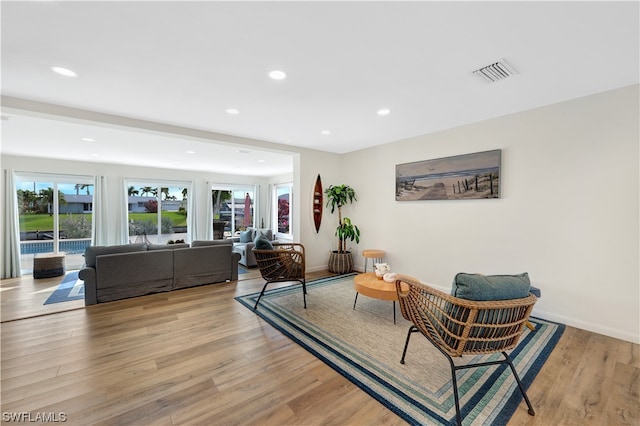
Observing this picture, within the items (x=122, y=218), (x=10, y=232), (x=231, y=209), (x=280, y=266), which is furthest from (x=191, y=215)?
(x=280, y=266)

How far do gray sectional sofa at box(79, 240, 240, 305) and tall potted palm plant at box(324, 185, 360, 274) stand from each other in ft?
5.97

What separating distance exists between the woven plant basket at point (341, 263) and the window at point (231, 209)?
4657mm

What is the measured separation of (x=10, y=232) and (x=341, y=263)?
6614 millimetres

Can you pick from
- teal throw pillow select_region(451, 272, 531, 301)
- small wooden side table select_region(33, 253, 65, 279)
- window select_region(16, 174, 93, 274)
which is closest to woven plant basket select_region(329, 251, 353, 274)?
teal throw pillow select_region(451, 272, 531, 301)

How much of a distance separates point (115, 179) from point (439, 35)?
7.60 metres

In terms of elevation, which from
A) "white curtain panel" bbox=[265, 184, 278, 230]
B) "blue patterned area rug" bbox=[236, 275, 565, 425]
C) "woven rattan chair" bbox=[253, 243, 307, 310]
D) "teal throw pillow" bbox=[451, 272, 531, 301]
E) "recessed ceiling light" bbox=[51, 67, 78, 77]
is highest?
"recessed ceiling light" bbox=[51, 67, 78, 77]

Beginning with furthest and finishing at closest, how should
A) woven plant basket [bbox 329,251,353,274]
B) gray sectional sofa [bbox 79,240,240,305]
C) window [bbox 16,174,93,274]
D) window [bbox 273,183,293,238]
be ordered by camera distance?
window [bbox 273,183,293,238]
window [bbox 16,174,93,274]
woven plant basket [bbox 329,251,353,274]
gray sectional sofa [bbox 79,240,240,305]

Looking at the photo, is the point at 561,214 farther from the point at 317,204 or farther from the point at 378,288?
the point at 317,204

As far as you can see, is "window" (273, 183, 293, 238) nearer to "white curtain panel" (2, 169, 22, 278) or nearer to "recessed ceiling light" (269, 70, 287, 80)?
"white curtain panel" (2, 169, 22, 278)

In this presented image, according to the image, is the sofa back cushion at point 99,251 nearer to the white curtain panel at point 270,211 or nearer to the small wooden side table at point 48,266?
the small wooden side table at point 48,266

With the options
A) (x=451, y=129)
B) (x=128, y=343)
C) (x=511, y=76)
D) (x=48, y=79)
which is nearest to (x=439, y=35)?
(x=511, y=76)

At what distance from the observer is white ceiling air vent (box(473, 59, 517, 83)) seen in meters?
2.16

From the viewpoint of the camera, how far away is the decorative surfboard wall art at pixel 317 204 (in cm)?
524

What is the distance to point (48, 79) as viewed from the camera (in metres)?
2.38
